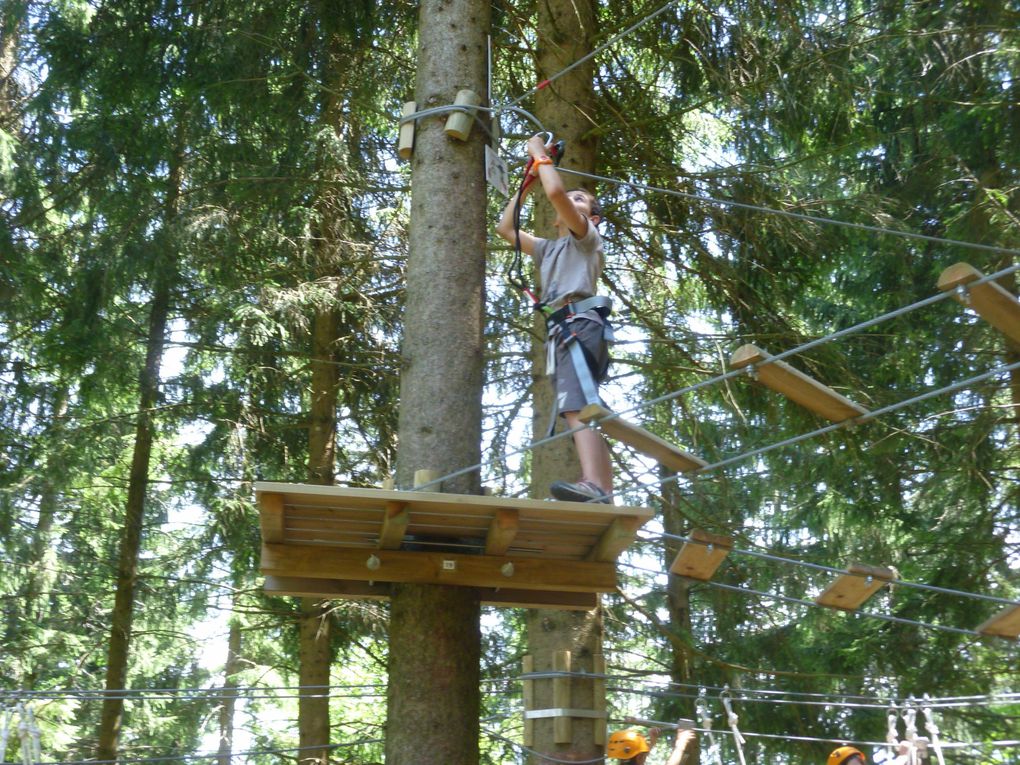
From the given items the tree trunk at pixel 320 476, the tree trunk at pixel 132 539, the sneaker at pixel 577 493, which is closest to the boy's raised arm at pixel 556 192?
the sneaker at pixel 577 493

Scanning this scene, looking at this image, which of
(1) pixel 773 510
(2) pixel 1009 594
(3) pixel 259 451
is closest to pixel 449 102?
(3) pixel 259 451

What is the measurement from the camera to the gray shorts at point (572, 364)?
4.17 metres

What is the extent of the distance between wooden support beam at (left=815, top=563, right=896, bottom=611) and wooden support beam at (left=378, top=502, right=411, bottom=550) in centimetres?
193

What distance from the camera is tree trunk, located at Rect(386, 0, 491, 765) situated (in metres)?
3.71

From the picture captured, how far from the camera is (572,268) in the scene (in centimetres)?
443

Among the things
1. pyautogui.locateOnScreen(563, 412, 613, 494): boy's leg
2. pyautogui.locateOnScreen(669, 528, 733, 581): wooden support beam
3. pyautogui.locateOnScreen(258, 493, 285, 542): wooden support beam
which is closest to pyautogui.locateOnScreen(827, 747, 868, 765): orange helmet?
pyautogui.locateOnScreen(669, 528, 733, 581): wooden support beam

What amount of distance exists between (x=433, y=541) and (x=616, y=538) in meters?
0.63

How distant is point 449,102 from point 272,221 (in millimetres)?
4240

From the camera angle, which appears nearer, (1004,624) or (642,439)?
(642,439)

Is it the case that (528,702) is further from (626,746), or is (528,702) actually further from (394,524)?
(394,524)

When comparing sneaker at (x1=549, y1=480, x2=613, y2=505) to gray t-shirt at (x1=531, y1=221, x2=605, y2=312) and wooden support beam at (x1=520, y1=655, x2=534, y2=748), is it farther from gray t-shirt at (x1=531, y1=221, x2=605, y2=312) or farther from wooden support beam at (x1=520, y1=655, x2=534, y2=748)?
wooden support beam at (x1=520, y1=655, x2=534, y2=748)

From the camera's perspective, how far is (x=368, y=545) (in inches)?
151

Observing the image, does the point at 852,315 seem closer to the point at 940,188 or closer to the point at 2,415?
the point at 940,188

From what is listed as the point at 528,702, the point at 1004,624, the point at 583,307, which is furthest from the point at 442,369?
the point at 1004,624
